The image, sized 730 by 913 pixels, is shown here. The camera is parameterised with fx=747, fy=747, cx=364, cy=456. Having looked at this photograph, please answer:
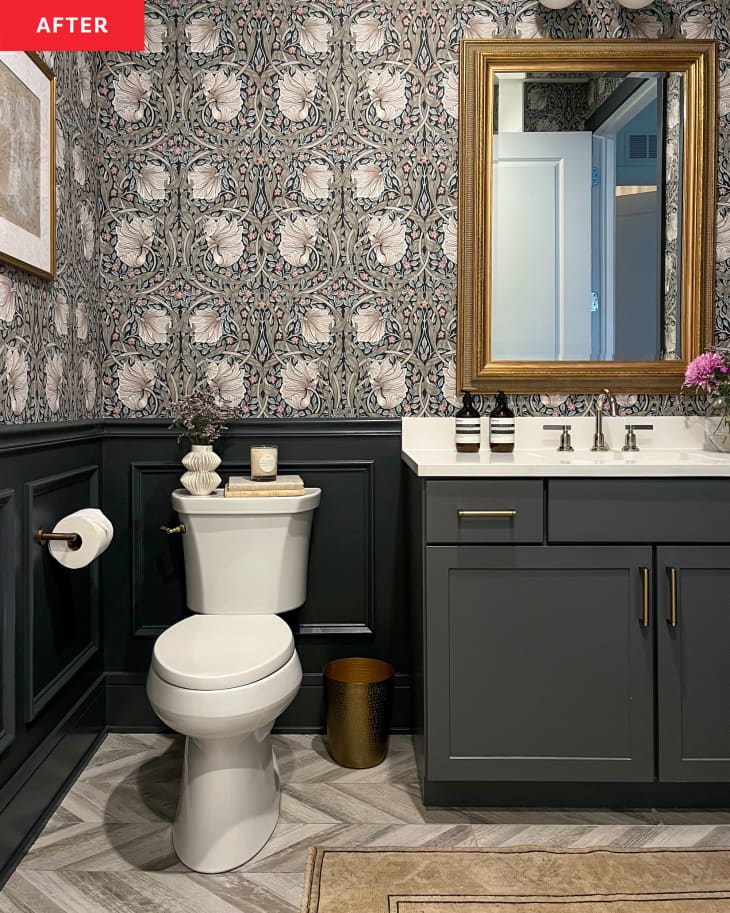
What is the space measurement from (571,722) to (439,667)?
1.16ft

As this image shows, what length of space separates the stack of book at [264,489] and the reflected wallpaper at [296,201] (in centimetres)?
31

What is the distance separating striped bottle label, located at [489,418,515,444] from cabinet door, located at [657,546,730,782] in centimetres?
60

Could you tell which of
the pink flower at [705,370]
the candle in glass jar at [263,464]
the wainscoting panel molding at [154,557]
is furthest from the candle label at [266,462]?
the pink flower at [705,370]

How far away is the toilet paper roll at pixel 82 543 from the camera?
183cm

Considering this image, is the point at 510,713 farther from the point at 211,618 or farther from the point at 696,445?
the point at 696,445

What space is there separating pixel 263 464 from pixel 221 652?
65cm

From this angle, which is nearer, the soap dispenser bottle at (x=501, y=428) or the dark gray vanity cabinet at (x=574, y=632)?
the dark gray vanity cabinet at (x=574, y=632)

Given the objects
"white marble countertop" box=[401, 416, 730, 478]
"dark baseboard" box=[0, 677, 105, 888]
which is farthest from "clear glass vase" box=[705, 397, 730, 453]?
"dark baseboard" box=[0, 677, 105, 888]

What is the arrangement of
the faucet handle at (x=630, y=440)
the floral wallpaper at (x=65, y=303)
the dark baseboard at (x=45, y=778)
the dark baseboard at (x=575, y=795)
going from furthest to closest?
1. the faucet handle at (x=630, y=440)
2. the dark baseboard at (x=575, y=795)
3. the floral wallpaper at (x=65, y=303)
4. the dark baseboard at (x=45, y=778)

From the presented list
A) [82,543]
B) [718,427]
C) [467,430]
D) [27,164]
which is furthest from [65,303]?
[718,427]

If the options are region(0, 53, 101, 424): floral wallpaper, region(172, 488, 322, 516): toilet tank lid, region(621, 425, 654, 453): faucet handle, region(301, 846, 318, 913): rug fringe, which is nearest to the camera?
region(301, 846, 318, 913): rug fringe

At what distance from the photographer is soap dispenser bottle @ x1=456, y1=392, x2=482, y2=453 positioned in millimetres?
2256

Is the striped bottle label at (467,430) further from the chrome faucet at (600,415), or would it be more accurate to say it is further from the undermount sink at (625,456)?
the chrome faucet at (600,415)

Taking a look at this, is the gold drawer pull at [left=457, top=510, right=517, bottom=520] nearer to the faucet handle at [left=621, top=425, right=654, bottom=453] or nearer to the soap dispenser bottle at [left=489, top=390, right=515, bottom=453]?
the soap dispenser bottle at [left=489, top=390, right=515, bottom=453]
